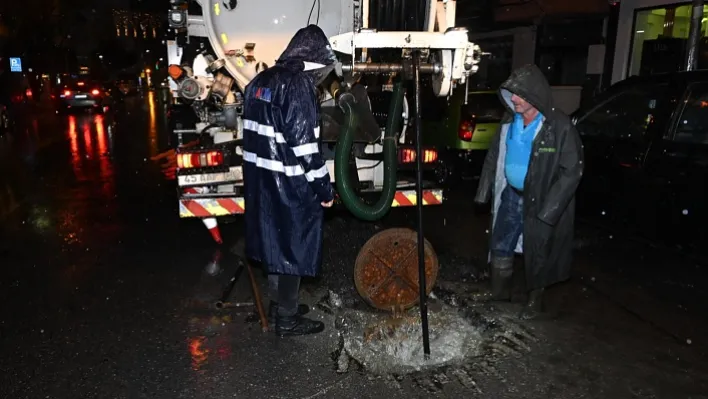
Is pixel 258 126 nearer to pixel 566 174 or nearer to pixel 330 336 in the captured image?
pixel 330 336

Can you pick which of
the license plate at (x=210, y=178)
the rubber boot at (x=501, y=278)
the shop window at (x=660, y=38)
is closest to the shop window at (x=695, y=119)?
the rubber boot at (x=501, y=278)

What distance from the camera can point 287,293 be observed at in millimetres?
4223

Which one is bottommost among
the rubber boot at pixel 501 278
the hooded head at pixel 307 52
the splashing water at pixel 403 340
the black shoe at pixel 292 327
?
the splashing water at pixel 403 340

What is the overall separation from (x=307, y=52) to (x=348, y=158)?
1.01m

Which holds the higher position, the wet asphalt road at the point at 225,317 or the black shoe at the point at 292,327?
the black shoe at the point at 292,327

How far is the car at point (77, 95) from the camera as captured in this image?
2627 cm

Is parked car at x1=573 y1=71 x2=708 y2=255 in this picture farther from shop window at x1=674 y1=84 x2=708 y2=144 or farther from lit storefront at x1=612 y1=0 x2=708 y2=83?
lit storefront at x1=612 y1=0 x2=708 y2=83

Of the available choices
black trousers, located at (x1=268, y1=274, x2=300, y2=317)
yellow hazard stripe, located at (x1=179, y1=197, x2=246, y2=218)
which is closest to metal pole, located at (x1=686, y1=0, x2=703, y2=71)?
yellow hazard stripe, located at (x1=179, y1=197, x2=246, y2=218)

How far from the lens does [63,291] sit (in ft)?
16.8

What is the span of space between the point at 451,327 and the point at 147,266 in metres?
3.12

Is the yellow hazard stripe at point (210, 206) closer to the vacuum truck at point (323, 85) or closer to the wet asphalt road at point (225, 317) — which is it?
the vacuum truck at point (323, 85)

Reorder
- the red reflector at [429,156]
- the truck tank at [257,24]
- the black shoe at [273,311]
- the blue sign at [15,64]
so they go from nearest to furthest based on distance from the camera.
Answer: the black shoe at [273,311], the truck tank at [257,24], the red reflector at [429,156], the blue sign at [15,64]

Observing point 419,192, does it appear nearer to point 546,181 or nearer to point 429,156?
point 546,181

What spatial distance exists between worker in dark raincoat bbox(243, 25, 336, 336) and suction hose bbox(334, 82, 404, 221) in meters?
0.58
